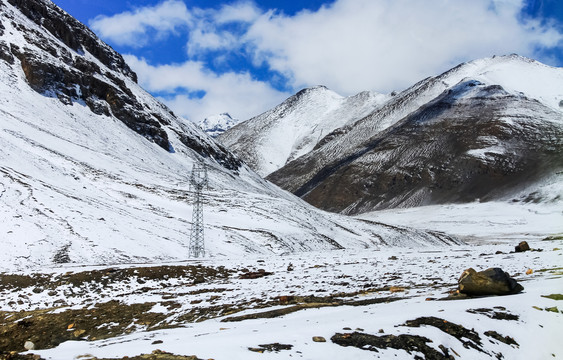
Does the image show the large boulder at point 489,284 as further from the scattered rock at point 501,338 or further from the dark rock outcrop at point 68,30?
the dark rock outcrop at point 68,30

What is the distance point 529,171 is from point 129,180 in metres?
169

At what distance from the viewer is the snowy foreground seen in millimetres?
9016

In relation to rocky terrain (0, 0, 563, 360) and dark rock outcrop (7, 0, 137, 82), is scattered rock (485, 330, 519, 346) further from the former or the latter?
dark rock outcrop (7, 0, 137, 82)

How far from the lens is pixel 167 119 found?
429ft

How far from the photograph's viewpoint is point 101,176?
67188 mm

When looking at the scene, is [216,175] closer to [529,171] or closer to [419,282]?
[419,282]

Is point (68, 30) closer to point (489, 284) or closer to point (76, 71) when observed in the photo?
point (76, 71)

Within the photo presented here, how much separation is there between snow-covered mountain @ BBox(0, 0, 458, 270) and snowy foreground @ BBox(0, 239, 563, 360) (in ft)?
36.8

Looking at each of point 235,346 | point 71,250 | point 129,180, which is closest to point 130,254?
point 71,250

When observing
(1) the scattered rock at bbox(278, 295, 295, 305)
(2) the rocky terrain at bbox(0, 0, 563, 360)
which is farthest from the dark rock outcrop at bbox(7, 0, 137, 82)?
(1) the scattered rock at bbox(278, 295, 295, 305)

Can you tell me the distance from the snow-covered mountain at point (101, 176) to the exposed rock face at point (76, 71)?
0.35 metres

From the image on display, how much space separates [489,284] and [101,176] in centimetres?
6509

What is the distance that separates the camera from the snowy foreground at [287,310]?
9016mm

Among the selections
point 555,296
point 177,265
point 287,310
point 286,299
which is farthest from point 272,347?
point 177,265
